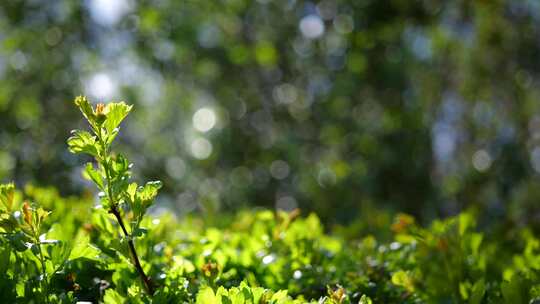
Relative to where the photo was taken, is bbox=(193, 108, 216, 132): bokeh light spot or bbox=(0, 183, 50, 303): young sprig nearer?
bbox=(0, 183, 50, 303): young sprig

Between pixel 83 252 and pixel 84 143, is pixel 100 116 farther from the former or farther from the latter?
pixel 83 252

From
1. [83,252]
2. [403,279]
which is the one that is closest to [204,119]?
[403,279]

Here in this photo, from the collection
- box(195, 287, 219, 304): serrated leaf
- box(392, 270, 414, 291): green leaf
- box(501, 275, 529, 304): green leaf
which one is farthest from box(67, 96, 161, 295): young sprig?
box(501, 275, 529, 304): green leaf

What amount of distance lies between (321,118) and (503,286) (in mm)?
5006

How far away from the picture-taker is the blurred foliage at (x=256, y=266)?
161cm

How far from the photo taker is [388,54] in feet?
21.6

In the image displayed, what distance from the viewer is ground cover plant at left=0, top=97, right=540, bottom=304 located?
1591 millimetres

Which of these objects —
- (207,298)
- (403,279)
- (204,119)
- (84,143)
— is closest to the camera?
(207,298)

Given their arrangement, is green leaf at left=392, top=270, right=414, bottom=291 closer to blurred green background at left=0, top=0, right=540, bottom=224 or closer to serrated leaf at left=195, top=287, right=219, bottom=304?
serrated leaf at left=195, top=287, right=219, bottom=304

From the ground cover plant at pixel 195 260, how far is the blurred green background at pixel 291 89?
3.33 m

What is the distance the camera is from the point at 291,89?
6812 mm

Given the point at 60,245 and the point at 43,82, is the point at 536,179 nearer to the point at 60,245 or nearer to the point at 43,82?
Result: the point at 43,82

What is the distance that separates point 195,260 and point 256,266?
192mm

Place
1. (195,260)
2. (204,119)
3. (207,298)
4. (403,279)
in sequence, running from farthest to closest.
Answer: (204,119) < (195,260) < (403,279) < (207,298)
